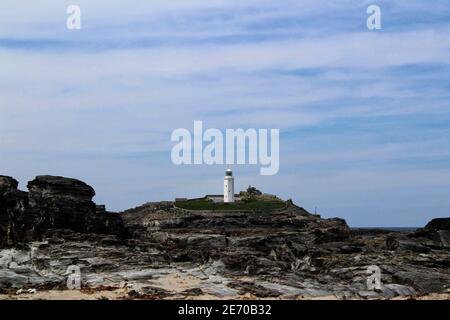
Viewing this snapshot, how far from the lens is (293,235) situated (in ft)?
243

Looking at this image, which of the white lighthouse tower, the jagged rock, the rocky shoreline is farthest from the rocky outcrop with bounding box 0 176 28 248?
the white lighthouse tower

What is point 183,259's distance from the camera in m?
52.9

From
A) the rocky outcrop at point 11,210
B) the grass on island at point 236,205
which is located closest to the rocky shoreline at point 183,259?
the rocky outcrop at point 11,210

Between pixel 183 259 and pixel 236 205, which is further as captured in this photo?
pixel 236 205

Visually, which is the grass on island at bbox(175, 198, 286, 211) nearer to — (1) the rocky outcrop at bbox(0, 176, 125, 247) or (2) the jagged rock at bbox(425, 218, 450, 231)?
(1) the rocky outcrop at bbox(0, 176, 125, 247)

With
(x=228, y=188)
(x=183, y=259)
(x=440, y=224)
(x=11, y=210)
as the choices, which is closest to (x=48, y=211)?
(x=11, y=210)

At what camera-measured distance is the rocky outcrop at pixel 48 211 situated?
197 ft

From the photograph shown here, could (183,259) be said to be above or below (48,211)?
below

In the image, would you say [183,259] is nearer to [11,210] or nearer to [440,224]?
[11,210]

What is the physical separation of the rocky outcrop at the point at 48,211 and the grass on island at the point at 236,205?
3992 centimetres

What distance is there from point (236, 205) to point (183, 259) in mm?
60434

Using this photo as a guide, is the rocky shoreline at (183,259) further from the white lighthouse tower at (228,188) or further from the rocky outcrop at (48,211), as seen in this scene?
the white lighthouse tower at (228,188)
